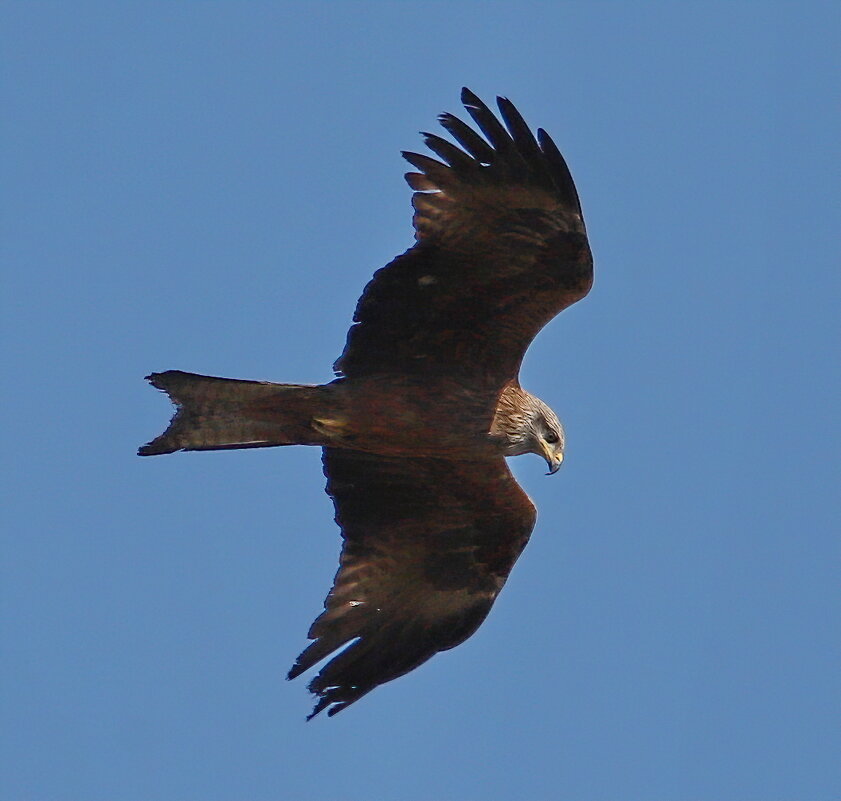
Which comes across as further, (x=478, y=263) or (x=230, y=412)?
(x=230, y=412)

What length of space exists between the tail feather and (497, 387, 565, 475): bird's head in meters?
1.30

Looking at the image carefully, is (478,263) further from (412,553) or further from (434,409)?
(412,553)

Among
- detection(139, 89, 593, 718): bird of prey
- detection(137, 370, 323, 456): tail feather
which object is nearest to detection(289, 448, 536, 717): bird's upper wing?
detection(139, 89, 593, 718): bird of prey

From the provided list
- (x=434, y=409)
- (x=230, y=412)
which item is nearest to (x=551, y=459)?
(x=434, y=409)

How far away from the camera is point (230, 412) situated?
38.2 ft

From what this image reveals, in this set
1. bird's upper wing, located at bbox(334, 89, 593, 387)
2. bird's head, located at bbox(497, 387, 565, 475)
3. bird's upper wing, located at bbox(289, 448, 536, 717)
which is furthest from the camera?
bird's upper wing, located at bbox(289, 448, 536, 717)

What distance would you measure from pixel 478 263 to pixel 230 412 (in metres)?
1.91

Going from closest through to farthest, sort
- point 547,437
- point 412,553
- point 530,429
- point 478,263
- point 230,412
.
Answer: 1. point 478,263
2. point 230,412
3. point 530,429
4. point 547,437
5. point 412,553

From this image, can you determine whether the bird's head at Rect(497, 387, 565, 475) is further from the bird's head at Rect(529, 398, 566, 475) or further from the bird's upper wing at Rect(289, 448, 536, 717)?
the bird's upper wing at Rect(289, 448, 536, 717)

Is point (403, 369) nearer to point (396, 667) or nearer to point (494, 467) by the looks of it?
point (494, 467)

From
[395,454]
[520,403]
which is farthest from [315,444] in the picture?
[520,403]

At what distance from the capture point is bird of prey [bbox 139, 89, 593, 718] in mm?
11266

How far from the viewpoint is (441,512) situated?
1274 centimetres

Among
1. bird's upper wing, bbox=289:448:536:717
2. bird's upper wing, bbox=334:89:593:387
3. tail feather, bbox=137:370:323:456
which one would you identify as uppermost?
bird's upper wing, bbox=334:89:593:387
